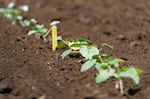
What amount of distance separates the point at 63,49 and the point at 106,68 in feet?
1.89

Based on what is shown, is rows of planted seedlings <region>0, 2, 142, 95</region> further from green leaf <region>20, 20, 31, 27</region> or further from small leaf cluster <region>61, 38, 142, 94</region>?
green leaf <region>20, 20, 31, 27</region>

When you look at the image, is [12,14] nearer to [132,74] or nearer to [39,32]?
[39,32]

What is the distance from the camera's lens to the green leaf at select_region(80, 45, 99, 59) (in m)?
2.10

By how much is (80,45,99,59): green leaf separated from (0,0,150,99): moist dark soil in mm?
86

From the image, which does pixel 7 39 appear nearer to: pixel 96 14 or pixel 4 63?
pixel 4 63

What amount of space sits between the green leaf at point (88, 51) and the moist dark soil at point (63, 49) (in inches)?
3.4

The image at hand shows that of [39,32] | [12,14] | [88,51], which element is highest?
[12,14]

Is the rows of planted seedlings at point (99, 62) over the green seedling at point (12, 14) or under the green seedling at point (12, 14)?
under

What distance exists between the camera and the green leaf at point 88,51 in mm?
2103

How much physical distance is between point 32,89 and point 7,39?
0.83m

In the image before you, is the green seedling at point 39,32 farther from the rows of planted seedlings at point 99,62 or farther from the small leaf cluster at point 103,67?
the small leaf cluster at point 103,67

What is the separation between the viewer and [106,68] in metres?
1.96

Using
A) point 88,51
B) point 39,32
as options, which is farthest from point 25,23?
point 88,51

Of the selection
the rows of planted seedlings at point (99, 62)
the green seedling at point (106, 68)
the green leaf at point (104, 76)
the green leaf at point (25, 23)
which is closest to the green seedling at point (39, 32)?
the rows of planted seedlings at point (99, 62)
